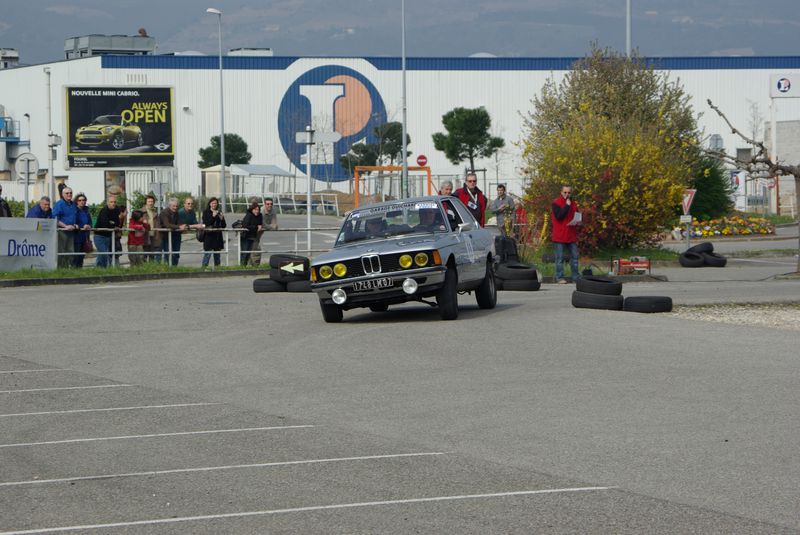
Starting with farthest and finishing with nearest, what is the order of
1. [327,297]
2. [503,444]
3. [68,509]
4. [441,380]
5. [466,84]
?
1. [466,84]
2. [327,297]
3. [441,380]
4. [503,444]
5. [68,509]

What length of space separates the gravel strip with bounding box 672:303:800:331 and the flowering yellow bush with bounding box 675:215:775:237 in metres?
27.0

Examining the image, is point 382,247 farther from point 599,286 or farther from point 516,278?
point 516,278

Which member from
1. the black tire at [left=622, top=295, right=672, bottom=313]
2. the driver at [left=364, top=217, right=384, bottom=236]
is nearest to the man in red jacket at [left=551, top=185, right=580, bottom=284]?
the black tire at [left=622, top=295, right=672, bottom=313]

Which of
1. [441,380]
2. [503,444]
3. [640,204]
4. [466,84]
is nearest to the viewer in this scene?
[503,444]

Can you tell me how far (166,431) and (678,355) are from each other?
5.79 meters

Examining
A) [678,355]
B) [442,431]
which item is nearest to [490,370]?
[678,355]

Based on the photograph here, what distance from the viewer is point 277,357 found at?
12703 millimetres

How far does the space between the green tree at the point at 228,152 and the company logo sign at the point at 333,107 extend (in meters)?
5.04

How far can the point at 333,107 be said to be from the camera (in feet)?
303

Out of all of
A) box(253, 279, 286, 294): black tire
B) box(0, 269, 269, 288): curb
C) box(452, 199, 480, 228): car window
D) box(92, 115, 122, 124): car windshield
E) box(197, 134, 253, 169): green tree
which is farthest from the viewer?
box(197, 134, 253, 169): green tree

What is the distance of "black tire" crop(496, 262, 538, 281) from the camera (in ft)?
70.6

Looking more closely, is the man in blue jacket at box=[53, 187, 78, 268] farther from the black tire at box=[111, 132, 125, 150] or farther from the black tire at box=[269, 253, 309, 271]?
the black tire at box=[111, 132, 125, 150]

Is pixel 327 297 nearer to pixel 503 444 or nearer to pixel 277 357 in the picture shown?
pixel 277 357

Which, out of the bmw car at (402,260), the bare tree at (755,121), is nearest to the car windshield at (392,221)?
the bmw car at (402,260)
